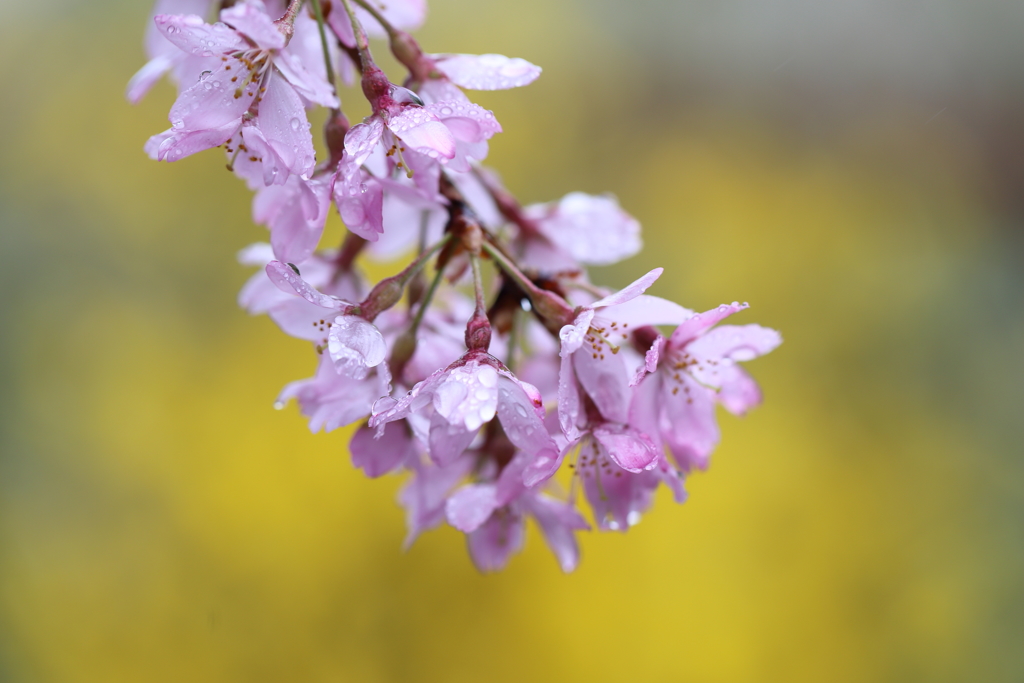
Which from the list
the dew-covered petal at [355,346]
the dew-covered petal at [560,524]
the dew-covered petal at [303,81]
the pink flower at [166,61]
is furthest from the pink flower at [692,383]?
the pink flower at [166,61]

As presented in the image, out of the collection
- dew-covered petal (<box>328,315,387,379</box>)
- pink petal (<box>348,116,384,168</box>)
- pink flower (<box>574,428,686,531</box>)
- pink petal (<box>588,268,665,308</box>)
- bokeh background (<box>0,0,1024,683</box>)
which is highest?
pink petal (<box>348,116,384,168</box>)

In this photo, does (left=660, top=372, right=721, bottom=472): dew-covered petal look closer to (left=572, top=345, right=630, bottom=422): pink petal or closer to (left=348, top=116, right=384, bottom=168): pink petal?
(left=572, top=345, right=630, bottom=422): pink petal

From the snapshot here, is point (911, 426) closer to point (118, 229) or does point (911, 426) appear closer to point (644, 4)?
point (644, 4)

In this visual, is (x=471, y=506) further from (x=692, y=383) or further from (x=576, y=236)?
(x=576, y=236)

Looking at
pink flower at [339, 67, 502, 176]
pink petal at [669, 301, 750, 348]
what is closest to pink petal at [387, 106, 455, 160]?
pink flower at [339, 67, 502, 176]

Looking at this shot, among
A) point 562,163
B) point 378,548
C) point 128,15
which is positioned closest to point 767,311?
point 562,163

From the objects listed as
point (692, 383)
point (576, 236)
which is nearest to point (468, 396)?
point (692, 383)

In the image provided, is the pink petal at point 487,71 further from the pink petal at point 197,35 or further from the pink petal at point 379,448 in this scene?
the pink petal at point 379,448
